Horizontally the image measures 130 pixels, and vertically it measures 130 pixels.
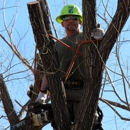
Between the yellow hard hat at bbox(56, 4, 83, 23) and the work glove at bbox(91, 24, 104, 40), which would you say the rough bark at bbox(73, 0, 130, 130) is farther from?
the yellow hard hat at bbox(56, 4, 83, 23)

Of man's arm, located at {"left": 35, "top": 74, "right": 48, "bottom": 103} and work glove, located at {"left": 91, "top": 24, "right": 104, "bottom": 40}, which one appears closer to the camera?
work glove, located at {"left": 91, "top": 24, "right": 104, "bottom": 40}

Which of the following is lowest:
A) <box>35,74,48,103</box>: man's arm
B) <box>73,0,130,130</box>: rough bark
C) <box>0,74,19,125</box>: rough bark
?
<box>0,74,19,125</box>: rough bark

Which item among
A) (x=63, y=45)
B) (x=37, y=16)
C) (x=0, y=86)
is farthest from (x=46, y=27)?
(x=0, y=86)

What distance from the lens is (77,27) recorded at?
5.86m

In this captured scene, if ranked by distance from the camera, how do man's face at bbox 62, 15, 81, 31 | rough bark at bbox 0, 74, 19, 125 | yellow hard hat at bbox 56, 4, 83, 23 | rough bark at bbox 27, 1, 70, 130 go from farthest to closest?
rough bark at bbox 0, 74, 19, 125 → yellow hard hat at bbox 56, 4, 83, 23 → man's face at bbox 62, 15, 81, 31 → rough bark at bbox 27, 1, 70, 130

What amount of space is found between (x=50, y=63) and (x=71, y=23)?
1.07 metres

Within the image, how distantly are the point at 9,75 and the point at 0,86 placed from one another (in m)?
0.55

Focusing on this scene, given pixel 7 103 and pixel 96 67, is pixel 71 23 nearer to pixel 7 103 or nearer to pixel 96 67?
pixel 96 67

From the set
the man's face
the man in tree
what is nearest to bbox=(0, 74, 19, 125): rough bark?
the man in tree

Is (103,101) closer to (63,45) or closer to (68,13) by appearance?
(63,45)

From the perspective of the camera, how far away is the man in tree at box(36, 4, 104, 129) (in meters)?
5.57

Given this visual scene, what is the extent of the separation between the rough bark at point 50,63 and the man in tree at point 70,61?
0.35m

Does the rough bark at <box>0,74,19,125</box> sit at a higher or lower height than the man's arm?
lower

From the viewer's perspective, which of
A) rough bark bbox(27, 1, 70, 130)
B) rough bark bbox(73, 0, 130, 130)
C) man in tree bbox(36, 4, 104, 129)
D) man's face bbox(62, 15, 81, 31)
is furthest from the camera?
man's face bbox(62, 15, 81, 31)
